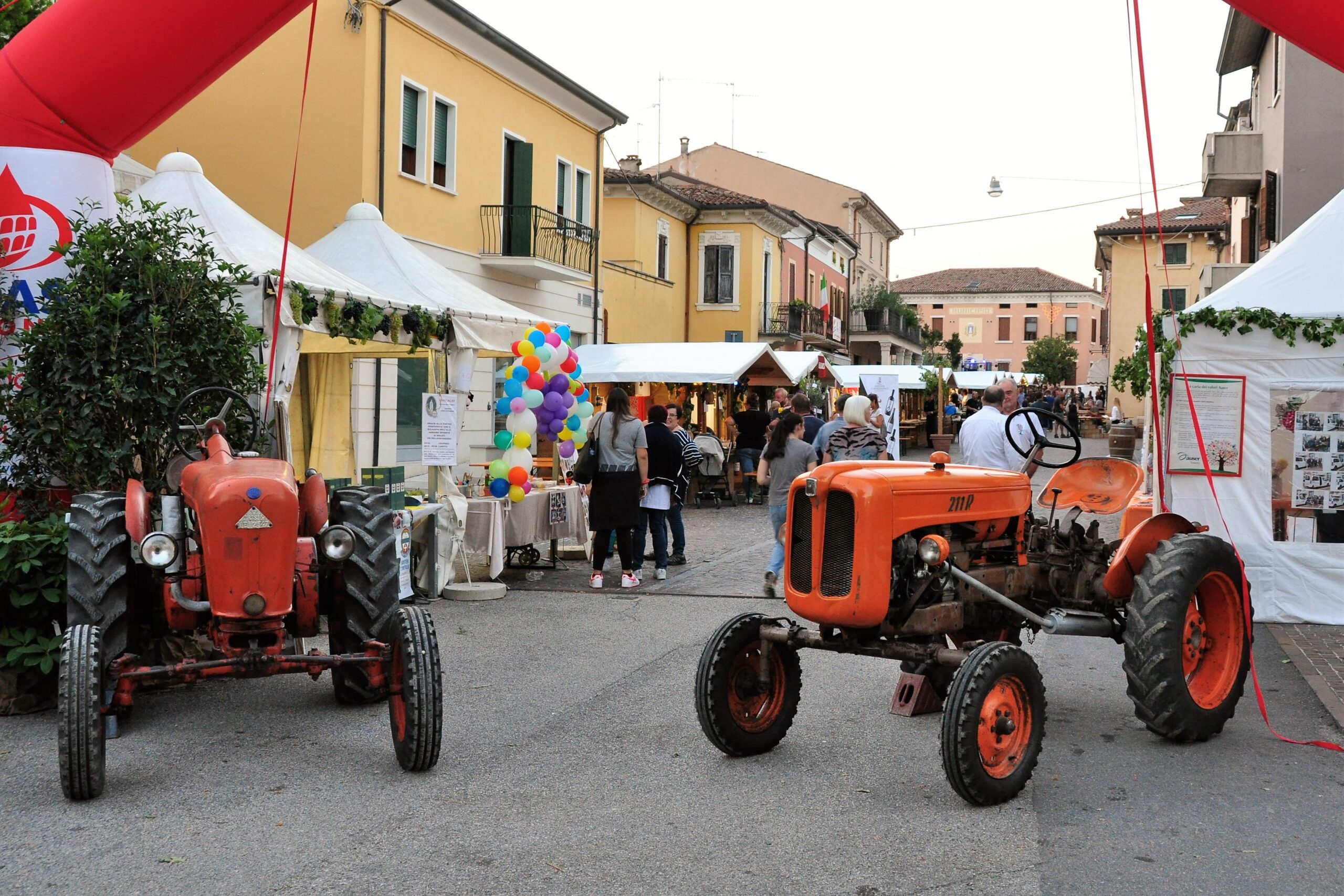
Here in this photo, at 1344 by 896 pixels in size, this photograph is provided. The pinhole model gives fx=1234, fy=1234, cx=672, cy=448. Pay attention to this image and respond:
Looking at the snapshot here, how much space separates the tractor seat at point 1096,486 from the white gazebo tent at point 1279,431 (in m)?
2.44

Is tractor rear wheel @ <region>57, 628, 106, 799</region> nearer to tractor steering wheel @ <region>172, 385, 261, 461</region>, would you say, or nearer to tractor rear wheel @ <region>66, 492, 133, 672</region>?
tractor rear wheel @ <region>66, 492, 133, 672</region>

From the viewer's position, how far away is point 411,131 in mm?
17844

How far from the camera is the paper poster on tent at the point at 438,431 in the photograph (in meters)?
10.3

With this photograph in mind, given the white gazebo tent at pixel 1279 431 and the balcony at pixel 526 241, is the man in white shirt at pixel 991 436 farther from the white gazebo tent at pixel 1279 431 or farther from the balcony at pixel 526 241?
the balcony at pixel 526 241

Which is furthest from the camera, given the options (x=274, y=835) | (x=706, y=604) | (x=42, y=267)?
(x=706, y=604)

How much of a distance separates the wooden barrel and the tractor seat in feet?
79.1

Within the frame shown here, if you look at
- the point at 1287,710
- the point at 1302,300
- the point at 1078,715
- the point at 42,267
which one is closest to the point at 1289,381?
the point at 1302,300

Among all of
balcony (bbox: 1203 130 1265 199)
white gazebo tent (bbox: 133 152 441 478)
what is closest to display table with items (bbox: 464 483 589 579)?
white gazebo tent (bbox: 133 152 441 478)

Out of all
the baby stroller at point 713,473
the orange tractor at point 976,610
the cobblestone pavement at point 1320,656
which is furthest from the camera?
the baby stroller at point 713,473

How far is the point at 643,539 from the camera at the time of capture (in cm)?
1100

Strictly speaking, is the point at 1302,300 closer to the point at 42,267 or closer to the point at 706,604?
the point at 706,604

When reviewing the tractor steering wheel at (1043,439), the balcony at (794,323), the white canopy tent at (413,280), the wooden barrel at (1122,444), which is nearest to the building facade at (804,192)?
the balcony at (794,323)

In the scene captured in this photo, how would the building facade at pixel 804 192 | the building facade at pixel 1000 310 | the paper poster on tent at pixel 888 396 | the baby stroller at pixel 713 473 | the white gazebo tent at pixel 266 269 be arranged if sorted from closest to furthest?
the white gazebo tent at pixel 266 269
the baby stroller at pixel 713 473
the paper poster on tent at pixel 888 396
the building facade at pixel 804 192
the building facade at pixel 1000 310

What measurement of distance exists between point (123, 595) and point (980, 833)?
12.6 ft
